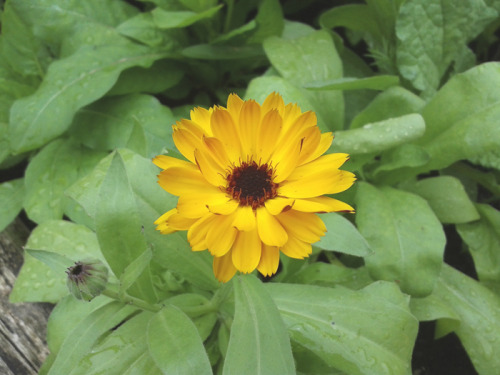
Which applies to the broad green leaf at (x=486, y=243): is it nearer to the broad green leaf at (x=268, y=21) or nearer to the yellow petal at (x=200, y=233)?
the broad green leaf at (x=268, y=21)

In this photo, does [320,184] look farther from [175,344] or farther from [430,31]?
[430,31]

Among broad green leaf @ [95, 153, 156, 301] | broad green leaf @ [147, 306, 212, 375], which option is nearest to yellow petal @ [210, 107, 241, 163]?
broad green leaf @ [95, 153, 156, 301]

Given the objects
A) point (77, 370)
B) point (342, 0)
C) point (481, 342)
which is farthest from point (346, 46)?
point (77, 370)

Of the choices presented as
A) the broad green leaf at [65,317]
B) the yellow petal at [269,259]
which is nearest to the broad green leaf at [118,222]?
the broad green leaf at [65,317]

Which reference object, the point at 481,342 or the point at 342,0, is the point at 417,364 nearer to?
the point at 481,342

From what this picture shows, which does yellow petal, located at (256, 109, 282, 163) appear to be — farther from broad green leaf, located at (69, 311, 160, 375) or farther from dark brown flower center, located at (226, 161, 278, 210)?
broad green leaf, located at (69, 311, 160, 375)

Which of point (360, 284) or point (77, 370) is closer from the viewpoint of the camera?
point (77, 370)

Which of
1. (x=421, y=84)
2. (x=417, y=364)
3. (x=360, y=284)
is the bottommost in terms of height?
(x=417, y=364)
